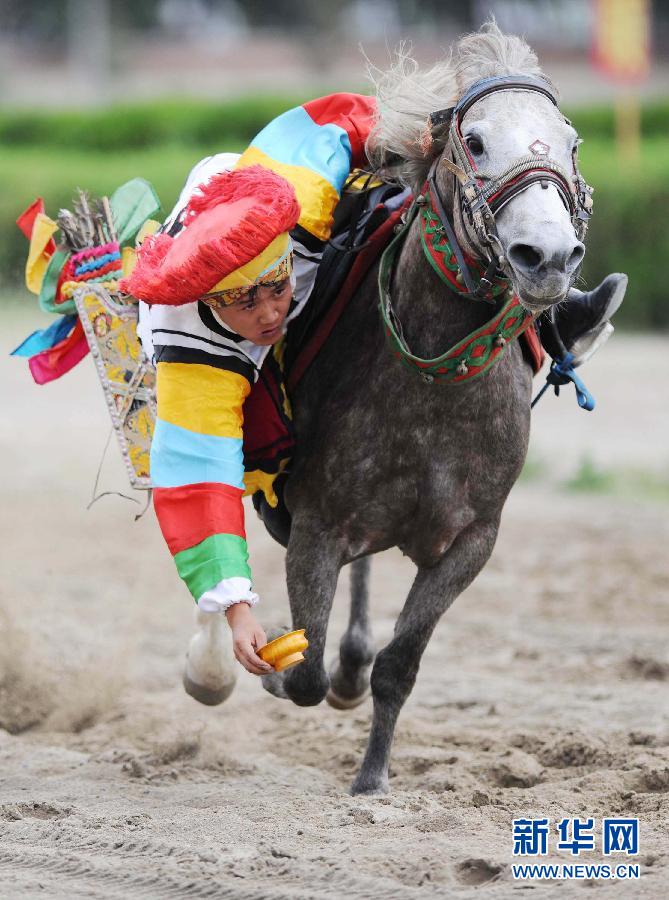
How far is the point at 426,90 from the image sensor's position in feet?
11.9

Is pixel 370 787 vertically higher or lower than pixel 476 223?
lower

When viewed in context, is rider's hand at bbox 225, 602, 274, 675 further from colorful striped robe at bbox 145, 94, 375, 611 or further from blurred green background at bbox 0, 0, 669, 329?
blurred green background at bbox 0, 0, 669, 329

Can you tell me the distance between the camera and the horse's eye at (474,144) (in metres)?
3.29

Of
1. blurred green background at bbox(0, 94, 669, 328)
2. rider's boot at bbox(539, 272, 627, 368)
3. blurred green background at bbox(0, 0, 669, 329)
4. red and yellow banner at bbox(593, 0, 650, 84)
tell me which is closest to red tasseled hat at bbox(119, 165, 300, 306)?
rider's boot at bbox(539, 272, 627, 368)

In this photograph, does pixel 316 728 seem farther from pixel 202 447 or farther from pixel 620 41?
pixel 620 41

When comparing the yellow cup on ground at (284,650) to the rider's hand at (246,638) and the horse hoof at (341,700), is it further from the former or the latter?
the horse hoof at (341,700)

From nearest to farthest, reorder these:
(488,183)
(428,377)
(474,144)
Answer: (488,183) < (474,144) < (428,377)

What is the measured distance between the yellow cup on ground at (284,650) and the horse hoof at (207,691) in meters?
1.41

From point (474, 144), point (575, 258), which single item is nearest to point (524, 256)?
point (575, 258)

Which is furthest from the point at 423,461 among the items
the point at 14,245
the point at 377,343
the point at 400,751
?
the point at 14,245

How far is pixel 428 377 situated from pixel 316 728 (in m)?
1.88

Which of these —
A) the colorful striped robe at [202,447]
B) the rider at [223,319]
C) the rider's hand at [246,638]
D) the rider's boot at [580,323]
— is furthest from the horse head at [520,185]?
the rider's hand at [246,638]

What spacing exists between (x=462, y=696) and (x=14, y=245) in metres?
10.1

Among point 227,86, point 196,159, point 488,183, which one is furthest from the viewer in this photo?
point 227,86
